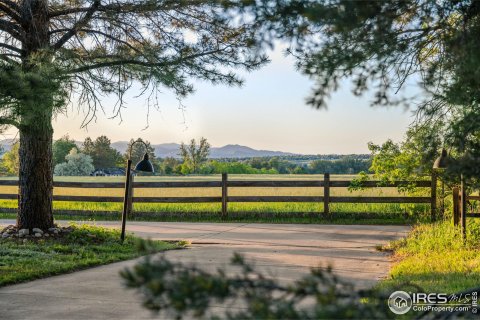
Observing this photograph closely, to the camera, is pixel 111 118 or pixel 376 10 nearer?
pixel 376 10

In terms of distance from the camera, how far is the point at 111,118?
10867mm

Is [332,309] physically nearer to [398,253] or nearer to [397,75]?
[397,75]

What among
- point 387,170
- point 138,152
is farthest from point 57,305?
point 138,152

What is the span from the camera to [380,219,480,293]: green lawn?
6.13 m

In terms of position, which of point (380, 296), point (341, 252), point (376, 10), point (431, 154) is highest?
point (376, 10)

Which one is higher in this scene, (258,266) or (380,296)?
(380,296)

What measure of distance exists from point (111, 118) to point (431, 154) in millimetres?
8240

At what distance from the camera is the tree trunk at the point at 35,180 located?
10.5 meters

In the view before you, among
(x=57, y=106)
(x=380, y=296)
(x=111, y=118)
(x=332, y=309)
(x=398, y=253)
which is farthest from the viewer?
(x=111, y=118)

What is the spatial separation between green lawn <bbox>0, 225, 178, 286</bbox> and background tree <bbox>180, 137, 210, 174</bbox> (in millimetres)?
33956

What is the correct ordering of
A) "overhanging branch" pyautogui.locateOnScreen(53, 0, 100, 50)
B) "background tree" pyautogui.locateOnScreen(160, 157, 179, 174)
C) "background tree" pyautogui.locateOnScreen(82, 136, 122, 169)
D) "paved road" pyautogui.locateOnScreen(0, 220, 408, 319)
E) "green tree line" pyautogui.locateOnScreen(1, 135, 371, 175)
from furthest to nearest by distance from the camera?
"background tree" pyautogui.locateOnScreen(82, 136, 122, 169), "background tree" pyautogui.locateOnScreen(160, 157, 179, 174), "green tree line" pyautogui.locateOnScreen(1, 135, 371, 175), "overhanging branch" pyautogui.locateOnScreen(53, 0, 100, 50), "paved road" pyautogui.locateOnScreen(0, 220, 408, 319)

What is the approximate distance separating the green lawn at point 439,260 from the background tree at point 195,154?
113 feet

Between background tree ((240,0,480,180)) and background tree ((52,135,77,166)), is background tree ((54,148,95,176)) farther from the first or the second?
background tree ((240,0,480,180))

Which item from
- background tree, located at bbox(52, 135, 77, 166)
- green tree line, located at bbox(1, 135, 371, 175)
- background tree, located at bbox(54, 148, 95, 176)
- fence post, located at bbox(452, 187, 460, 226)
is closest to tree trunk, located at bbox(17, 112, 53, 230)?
fence post, located at bbox(452, 187, 460, 226)
